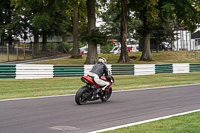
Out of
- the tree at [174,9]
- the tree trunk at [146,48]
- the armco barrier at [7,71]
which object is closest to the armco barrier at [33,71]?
the armco barrier at [7,71]

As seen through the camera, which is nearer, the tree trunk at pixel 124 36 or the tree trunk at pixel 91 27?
the tree trunk at pixel 91 27

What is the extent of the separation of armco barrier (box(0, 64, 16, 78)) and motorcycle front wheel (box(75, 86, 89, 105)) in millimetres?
12004

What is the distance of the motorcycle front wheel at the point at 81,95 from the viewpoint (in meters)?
10.5

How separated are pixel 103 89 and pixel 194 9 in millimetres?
26020

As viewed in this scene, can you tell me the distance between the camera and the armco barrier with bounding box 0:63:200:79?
21.7 metres

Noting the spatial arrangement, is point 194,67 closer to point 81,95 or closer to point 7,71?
point 7,71

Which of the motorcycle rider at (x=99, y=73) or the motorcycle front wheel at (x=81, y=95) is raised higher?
the motorcycle rider at (x=99, y=73)

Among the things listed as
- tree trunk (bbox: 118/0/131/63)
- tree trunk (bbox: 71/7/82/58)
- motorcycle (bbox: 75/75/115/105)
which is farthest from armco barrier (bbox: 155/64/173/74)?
tree trunk (bbox: 71/7/82/58)

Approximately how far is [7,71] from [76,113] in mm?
13704

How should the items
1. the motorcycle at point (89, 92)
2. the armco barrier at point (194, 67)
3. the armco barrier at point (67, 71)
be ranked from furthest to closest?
the armco barrier at point (194, 67), the armco barrier at point (67, 71), the motorcycle at point (89, 92)

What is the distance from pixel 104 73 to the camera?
1154 centimetres

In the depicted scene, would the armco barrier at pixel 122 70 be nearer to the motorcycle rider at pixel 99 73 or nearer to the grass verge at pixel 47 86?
the grass verge at pixel 47 86

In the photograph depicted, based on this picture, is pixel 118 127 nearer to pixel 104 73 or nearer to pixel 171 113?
pixel 171 113

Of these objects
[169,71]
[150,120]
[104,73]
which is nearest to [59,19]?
[169,71]
